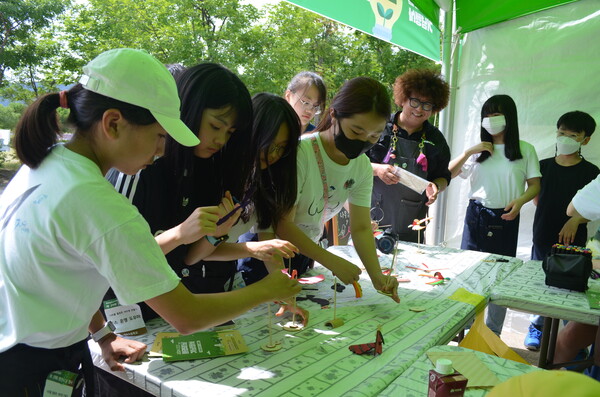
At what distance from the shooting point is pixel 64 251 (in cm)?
87

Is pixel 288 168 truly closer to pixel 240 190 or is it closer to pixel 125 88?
pixel 240 190

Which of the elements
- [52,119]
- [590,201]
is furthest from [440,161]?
[52,119]

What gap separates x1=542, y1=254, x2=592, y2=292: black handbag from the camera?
195 cm

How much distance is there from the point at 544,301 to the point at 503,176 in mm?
1403

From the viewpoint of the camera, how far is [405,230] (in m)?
3.05

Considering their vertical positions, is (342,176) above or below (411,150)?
below

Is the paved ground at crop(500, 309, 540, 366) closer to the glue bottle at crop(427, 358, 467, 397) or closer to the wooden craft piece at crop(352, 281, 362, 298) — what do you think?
the wooden craft piece at crop(352, 281, 362, 298)

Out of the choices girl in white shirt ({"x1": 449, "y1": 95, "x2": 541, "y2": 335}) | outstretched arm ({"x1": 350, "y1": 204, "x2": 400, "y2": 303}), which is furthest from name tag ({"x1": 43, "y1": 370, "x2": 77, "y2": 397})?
girl in white shirt ({"x1": 449, "y1": 95, "x2": 541, "y2": 335})

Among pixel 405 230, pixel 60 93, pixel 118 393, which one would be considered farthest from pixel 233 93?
pixel 405 230

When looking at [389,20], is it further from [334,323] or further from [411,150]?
[334,323]

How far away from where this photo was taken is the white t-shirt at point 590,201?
1.94m

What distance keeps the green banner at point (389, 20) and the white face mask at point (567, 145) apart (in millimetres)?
1547

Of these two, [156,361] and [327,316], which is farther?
[327,316]

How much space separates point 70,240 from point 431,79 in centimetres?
269
